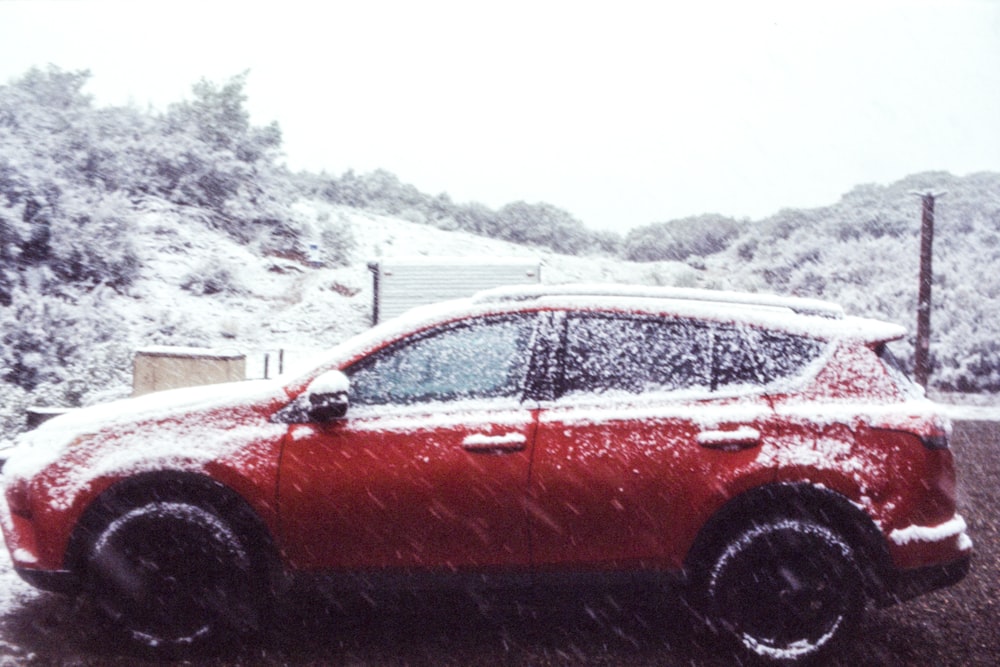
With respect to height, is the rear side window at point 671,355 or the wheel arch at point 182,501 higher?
the rear side window at point 671,355

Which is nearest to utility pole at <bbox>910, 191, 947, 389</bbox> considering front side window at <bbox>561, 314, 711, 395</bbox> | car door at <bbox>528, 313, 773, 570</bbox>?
front side window at <bbox>561, 314, 711, 395</bbox>

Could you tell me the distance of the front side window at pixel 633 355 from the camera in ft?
14.7

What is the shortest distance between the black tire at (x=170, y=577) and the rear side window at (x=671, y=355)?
64.6 inches

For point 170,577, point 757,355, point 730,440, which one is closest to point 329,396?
point 170,577

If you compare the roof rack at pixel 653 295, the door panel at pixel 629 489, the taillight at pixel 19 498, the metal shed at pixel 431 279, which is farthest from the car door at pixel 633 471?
the metal shed at pixel 431 279

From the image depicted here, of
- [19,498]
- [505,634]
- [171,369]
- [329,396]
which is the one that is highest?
[329,396]

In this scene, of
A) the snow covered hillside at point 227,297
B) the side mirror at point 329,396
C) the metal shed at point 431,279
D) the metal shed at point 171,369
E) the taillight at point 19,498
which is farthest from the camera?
the metal shed at point 431,279

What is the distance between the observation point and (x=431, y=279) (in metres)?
21.2

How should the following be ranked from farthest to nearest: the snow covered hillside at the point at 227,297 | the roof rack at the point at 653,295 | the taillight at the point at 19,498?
the snow covered hillside at the point at 227,297
the roof rack at the point at 653,295
the taillight at the point at 19,498

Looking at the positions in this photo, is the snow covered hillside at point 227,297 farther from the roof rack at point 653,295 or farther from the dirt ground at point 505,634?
the roof rack at point 653,295

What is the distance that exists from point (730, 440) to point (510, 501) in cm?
98

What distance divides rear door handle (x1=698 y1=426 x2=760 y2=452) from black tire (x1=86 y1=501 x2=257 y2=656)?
2.04 metres

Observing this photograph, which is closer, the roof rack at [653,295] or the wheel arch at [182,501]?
the wheel arch at [182,501]

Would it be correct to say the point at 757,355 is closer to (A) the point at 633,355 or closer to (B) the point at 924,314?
(A) the point at 633,355
